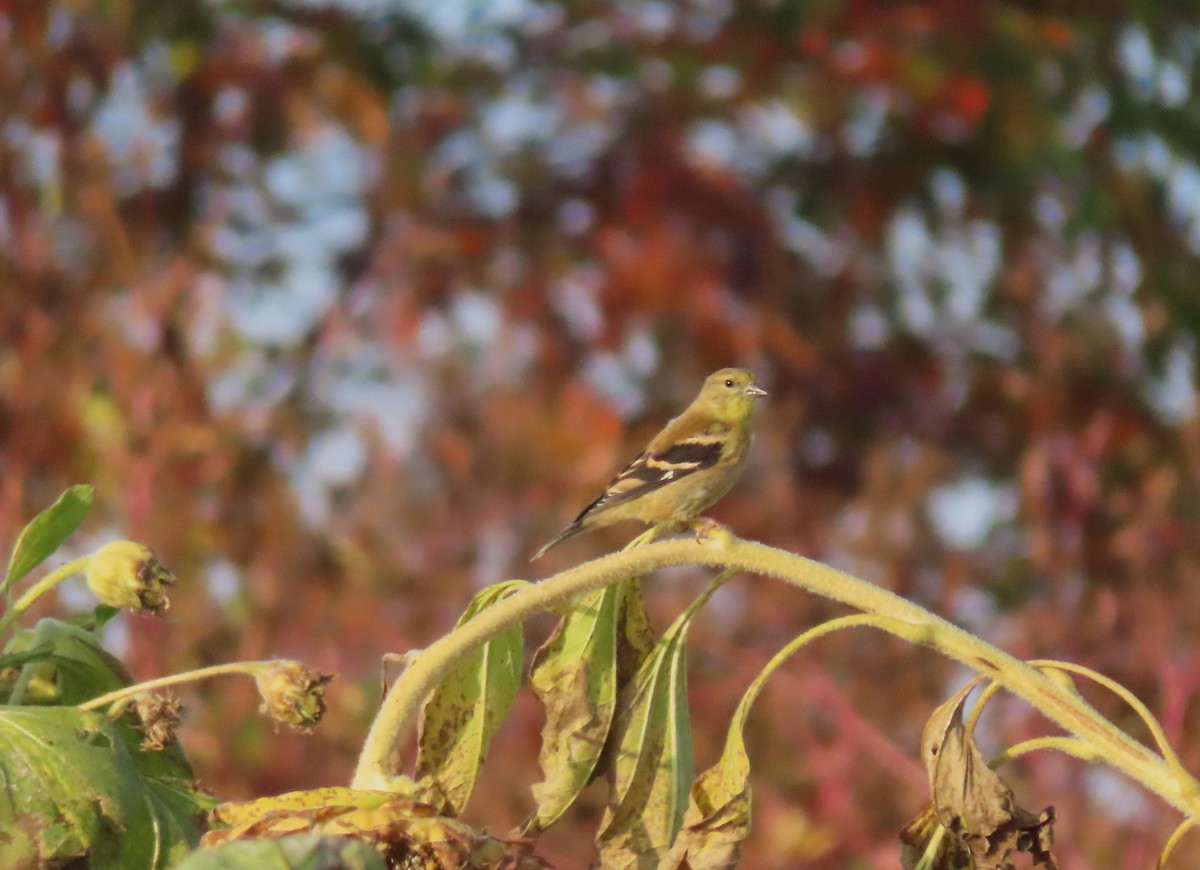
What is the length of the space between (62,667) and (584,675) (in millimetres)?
573

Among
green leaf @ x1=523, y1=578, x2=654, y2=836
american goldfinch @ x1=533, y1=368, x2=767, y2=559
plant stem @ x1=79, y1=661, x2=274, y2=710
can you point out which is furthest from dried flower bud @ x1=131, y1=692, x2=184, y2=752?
american goldfinch @ x1=533, y1=368, x2=767, y2=559

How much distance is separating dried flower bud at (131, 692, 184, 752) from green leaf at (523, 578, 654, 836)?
386 mm

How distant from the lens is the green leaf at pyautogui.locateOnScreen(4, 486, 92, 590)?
5.51ft

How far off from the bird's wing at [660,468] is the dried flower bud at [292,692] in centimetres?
310

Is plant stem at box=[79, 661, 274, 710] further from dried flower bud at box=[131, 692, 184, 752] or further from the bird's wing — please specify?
the bird's wing

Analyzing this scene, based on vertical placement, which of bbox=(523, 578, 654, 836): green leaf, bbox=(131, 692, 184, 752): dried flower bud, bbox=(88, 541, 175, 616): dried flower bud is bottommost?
bbox=(523, 578, 654, 836): green leaf

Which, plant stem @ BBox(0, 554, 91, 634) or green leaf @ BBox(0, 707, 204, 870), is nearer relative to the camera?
green leaf @ BBox(0, 707, 204, 870)

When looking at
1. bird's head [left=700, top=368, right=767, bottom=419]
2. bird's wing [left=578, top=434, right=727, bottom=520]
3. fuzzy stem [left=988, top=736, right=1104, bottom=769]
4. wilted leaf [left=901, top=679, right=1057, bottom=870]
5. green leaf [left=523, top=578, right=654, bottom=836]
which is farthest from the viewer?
bird's head [left=700, top=368, right=767, bottom=419]

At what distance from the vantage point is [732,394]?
544cm

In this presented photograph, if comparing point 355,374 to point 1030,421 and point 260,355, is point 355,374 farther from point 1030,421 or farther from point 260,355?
point 1030,421

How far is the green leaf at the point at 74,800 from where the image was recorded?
1388 mm

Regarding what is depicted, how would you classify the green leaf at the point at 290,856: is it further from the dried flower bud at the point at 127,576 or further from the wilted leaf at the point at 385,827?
the dried flower bud at the point at 127,576

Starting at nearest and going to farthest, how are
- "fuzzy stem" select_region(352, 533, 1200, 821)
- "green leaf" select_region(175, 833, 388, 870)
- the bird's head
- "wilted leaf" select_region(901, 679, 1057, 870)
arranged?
1. "green leaf" select_region(175, 833, 388, 870)
2. "fuzzy stem" select_region(352, 533, 1200, 821)
3. "wilted leaf" select_region(901, 679, 1057, 870)
4. the bird's head

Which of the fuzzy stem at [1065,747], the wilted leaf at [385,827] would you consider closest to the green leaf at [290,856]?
the wilted leaf at [385,827]
